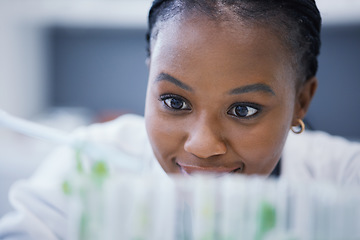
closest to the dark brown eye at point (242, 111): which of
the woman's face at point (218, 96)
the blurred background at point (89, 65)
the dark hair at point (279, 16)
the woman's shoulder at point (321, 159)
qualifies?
the woman's face at point (218, 96)

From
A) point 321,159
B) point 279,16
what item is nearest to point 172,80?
point 279,16

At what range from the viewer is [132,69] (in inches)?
88.3

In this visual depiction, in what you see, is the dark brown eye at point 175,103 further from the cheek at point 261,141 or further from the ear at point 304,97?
the ear at point 304,97

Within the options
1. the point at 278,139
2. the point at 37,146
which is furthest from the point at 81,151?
the point at 37,146

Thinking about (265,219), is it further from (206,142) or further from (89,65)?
(89,65)

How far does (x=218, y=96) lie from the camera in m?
0.47

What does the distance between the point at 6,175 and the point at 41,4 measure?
1.03 metres

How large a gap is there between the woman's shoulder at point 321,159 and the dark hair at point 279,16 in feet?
0.85

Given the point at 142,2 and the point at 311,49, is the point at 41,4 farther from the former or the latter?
the point at 311,49

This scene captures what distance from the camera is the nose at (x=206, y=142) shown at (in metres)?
0.47

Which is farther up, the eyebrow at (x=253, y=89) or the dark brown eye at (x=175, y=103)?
the eyebrow at (x=253, y=89)

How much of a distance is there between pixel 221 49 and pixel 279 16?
11 cm

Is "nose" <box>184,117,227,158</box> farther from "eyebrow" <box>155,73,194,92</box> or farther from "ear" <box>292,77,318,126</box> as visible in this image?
"ear" <box>292,77,318,126</box>

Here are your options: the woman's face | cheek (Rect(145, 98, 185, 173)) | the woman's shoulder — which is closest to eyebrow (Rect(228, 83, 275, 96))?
the woman's face
